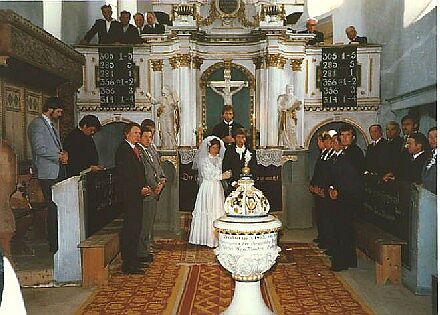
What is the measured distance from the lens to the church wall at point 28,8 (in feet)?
19.4

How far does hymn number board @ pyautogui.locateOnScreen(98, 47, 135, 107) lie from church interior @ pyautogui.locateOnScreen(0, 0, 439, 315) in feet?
0.07

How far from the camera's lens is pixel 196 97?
7.21 m

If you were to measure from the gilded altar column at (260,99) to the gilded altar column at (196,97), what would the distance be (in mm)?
617

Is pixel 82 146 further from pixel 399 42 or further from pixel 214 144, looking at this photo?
pixel 399 42

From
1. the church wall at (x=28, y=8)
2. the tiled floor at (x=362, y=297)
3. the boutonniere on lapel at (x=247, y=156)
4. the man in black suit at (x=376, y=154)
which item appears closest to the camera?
the tiled floor at (x=362, y=297)

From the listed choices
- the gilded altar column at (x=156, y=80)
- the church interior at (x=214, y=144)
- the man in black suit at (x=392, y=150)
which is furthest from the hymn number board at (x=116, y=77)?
the man in black suit at (x=392, y=150)

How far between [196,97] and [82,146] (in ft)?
4.53

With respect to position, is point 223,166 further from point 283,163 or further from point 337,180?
point 337,180

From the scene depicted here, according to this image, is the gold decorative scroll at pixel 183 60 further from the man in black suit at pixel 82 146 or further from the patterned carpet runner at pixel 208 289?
the patterned carpet runner at pixel 208 289

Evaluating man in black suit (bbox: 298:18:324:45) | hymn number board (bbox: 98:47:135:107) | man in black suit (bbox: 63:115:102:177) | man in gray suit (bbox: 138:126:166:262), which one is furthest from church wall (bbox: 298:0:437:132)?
man in black suit (bbox: 63:115:102:177)

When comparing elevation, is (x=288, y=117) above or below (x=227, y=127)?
above

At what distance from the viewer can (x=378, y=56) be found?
6.92 meters

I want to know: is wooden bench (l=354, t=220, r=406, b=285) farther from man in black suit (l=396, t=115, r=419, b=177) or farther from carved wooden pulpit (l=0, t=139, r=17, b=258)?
carved wooden pulpit (l=0, t=139, r=17, b=258)

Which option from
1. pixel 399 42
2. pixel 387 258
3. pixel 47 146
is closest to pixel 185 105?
pixel 47 146
